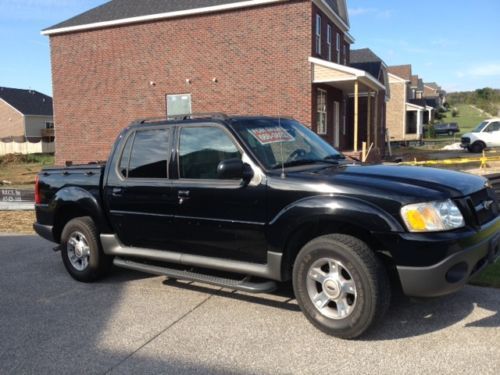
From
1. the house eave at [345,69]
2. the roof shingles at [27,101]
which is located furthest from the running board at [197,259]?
the roof shingles at [27,101]

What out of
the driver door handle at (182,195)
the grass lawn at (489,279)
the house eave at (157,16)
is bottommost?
the grass lawn at (489,279)

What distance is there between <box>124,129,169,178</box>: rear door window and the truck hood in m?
1.68

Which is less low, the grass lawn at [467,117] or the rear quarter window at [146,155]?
the grass lawn at [467,117]

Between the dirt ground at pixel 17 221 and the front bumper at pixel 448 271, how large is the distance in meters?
7.85

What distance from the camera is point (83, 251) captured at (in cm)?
599

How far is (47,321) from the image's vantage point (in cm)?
471

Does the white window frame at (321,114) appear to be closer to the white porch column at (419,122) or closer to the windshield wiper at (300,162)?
the windshield wiper at (300,162)

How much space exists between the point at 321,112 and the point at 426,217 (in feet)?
57.3

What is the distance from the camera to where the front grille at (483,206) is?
4.04 m

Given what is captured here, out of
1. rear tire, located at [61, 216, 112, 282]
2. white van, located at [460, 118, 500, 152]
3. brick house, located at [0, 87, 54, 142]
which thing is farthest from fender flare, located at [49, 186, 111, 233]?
→ brick house, located at [0, 87, 54, 142]

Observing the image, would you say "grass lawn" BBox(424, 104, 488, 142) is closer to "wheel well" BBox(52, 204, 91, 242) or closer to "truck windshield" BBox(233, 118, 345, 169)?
"truck windshield" BBox(233, 118, 345, 169)

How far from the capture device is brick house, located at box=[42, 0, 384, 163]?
62.2 feet

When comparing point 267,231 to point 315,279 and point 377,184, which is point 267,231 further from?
point 377,184

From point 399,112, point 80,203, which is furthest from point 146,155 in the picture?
point 399,112
